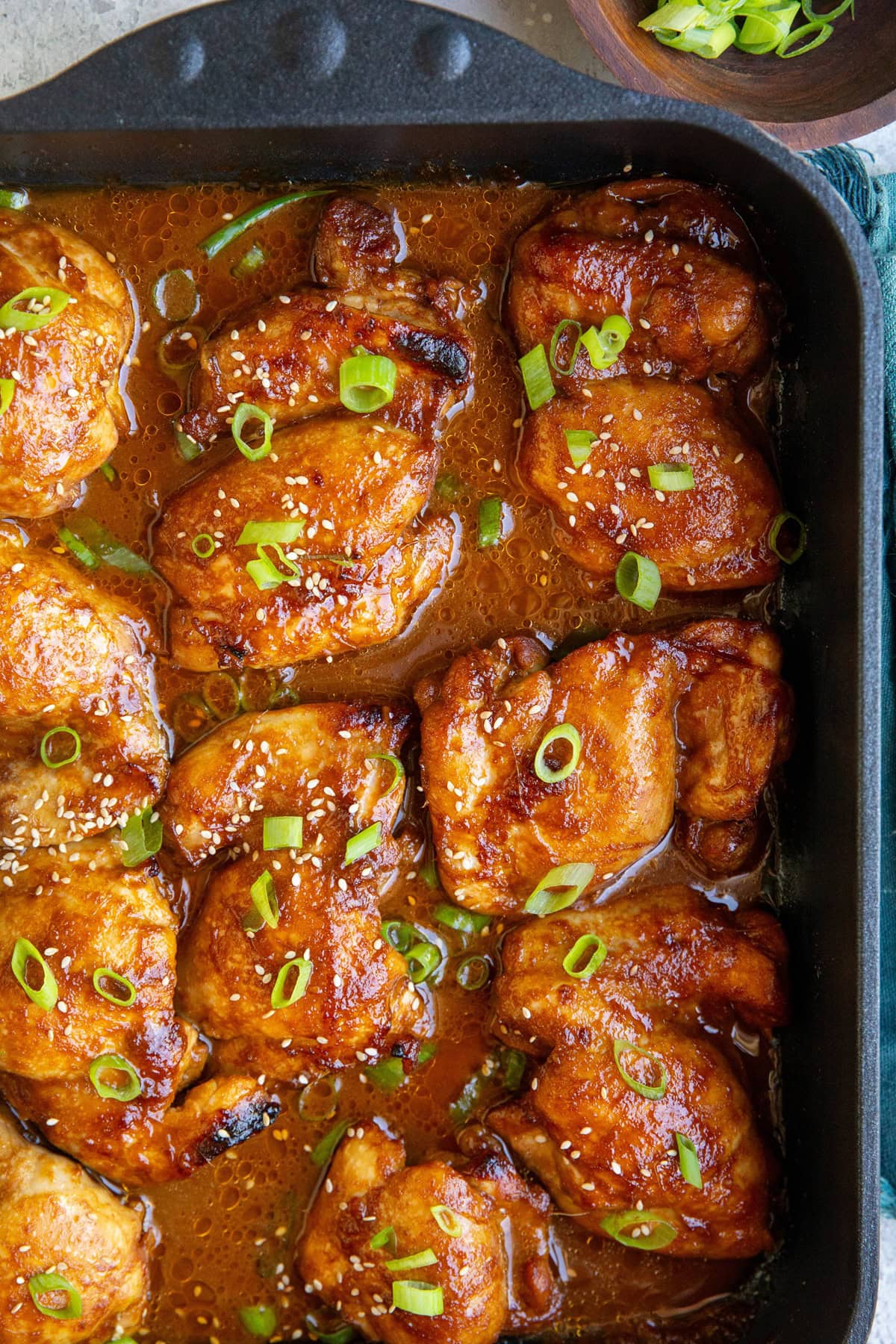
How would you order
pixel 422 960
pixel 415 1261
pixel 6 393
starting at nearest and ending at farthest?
pixel 6 393
pixel 415 1261
pixel 422 960

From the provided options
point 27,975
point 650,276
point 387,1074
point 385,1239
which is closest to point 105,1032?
point 27,975

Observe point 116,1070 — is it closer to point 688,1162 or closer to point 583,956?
point 583,956

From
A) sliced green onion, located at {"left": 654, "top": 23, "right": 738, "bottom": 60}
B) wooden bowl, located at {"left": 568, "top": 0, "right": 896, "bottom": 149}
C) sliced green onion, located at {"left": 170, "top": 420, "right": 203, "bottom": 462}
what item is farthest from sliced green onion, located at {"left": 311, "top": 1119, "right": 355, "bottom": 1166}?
sliced green onion, located at {"left": 654, "top": 23, "right": 738, "bottom": 60}

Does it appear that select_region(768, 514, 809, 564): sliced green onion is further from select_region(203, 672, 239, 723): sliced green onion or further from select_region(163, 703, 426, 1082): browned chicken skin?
select_region(203, 672, 239, 723): sliced green onion

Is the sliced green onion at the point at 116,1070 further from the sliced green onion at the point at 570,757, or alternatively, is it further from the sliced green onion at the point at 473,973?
the sliced green onion at the point at 570,757

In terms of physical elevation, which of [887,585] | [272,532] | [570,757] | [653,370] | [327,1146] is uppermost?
[653,370]

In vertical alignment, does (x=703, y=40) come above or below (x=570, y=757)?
above
